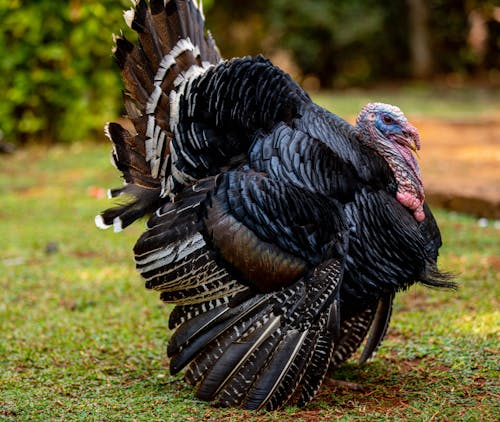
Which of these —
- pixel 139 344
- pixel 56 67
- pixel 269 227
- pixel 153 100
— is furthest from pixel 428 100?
pixel 269 227

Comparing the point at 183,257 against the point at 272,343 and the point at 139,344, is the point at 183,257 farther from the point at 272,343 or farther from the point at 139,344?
the point at 139,344

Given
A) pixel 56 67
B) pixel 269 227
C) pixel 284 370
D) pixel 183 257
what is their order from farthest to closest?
pixel 56 67 → pixel 183 257 → pixel 269 227 → pixel 284 370

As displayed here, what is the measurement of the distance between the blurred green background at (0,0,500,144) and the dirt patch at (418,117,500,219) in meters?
4.30

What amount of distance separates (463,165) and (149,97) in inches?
235

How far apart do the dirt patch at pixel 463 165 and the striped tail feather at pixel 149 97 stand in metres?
4.17

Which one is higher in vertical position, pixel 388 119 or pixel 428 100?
pixel 428 100

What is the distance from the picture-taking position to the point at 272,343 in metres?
4.08

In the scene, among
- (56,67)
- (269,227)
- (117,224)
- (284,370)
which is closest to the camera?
(284,370)

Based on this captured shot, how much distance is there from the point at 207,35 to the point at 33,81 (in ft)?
25.1

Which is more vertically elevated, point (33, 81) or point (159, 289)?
point (33, 81)

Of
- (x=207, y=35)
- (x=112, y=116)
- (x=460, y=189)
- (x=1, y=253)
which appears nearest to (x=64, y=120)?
(x=112, y=116)

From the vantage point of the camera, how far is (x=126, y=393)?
4.49 metres

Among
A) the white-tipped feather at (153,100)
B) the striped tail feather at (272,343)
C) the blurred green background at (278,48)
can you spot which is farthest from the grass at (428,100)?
the striped tail feather at (272,343)

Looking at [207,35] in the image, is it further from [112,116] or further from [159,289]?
[112,116]
